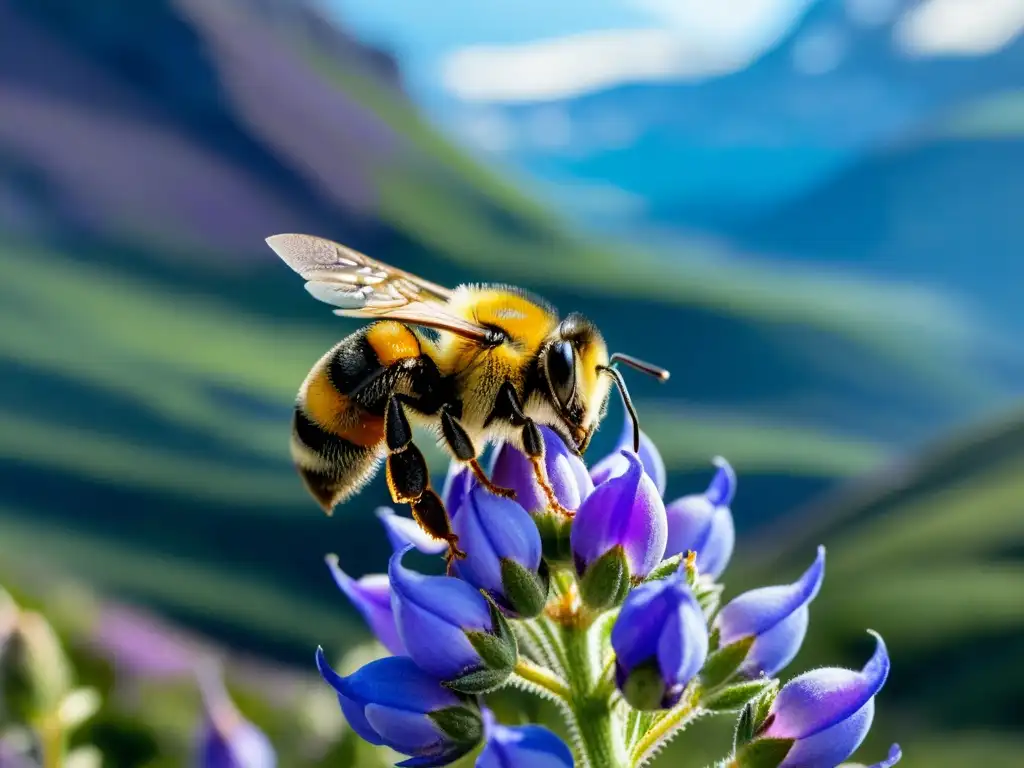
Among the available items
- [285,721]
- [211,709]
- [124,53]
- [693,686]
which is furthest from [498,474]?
[124,53]

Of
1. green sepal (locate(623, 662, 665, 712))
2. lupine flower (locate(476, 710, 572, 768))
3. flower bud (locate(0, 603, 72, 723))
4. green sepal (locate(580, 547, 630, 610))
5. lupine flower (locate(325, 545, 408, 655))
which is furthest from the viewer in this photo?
flower bud (locate(0, 603, 72, 723))

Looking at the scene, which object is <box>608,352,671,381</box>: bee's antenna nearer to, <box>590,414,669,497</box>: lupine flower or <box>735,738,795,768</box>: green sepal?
<box>590,414,669,497</box>: lupine flower

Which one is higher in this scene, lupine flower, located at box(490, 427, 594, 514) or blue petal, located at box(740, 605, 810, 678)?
lupine flower, located at box(490, 427, 594, 514)

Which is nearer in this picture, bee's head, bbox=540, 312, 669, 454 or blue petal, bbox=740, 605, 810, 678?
blue petal, bbox=740, 605, 810, 678

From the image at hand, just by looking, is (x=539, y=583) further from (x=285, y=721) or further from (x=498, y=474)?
(x=285, y=721)

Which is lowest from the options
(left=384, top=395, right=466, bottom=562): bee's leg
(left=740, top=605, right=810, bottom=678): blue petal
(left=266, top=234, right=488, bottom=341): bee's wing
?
(left=740, top=605, right=810, bottom=678): blue petal

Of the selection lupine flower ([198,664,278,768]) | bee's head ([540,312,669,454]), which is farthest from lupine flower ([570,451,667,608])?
lupine flower ([198,664,278,768])

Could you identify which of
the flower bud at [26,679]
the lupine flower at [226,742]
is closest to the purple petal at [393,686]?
the lupine flower at [226,742]
